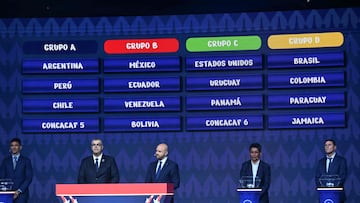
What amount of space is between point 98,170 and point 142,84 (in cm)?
172

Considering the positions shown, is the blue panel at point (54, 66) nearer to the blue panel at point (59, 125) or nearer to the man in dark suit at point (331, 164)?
the blue panel at point (59, 125)

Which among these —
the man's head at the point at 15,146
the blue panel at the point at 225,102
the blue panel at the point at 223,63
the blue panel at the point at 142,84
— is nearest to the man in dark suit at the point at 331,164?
the blue panel at the point at 225,102

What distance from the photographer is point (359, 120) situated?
36.3 ft

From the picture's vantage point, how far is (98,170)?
1014cm

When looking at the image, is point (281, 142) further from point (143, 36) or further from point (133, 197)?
point (133, 197)

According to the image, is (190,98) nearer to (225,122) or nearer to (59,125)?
(225,122)

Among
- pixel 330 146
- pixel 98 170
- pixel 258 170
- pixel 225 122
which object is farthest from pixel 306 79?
pixel 98 170

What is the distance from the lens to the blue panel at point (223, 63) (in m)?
11.3

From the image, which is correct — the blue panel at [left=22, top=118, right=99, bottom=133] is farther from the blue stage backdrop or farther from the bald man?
the bald man

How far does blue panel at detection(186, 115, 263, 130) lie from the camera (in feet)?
36.7

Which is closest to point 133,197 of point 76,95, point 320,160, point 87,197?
point 87,197

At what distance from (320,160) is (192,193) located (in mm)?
1926

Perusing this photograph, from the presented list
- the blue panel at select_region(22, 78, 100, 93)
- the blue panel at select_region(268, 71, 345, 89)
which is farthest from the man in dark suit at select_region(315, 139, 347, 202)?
the blue panel at select_region(22, 78, 100, 93)

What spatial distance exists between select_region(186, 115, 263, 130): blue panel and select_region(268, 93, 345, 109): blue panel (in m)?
0.28
